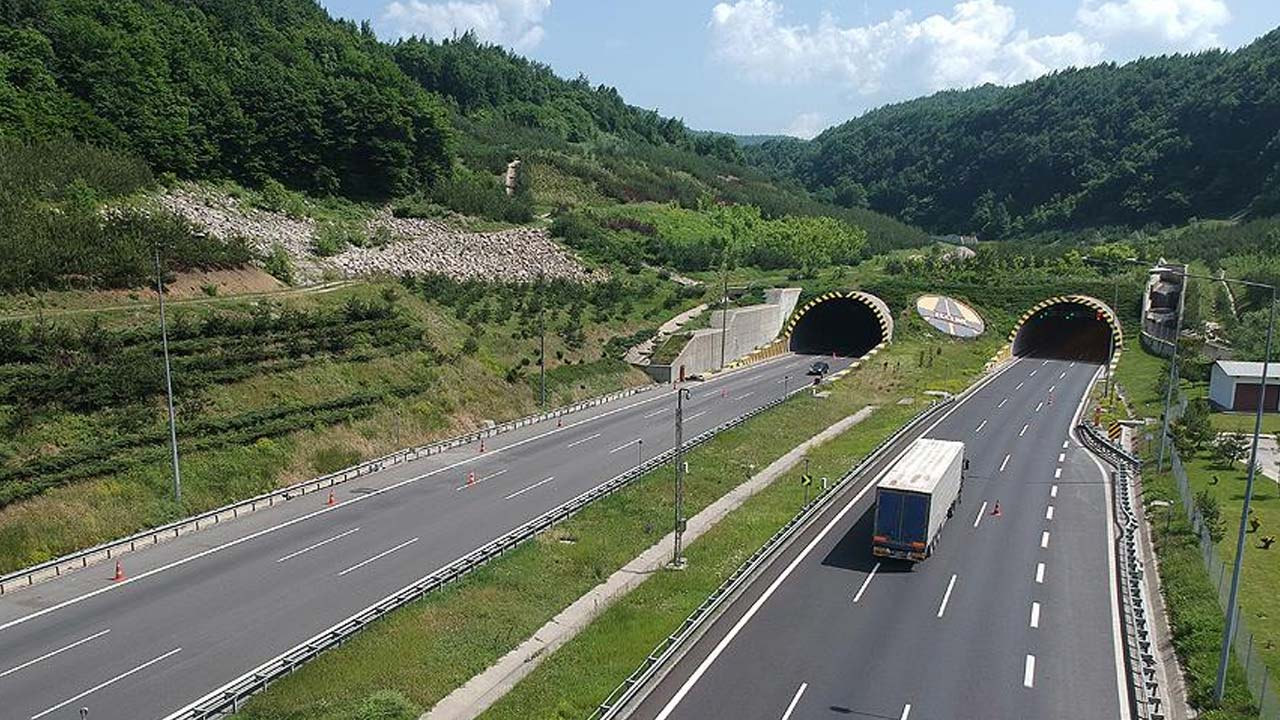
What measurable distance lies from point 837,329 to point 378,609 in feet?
278

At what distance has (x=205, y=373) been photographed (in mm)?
40250

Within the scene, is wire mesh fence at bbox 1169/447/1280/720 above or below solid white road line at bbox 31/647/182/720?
above

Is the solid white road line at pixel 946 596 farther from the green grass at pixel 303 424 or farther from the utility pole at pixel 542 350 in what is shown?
the utility pole at pixel 542 350

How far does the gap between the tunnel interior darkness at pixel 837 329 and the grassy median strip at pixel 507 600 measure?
143 feet

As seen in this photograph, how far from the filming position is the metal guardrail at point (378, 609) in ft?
65.4

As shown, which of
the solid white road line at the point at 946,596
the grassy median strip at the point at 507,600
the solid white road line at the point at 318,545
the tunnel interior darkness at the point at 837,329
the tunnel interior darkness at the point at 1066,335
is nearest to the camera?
the grassy median strip at the point at 507,600

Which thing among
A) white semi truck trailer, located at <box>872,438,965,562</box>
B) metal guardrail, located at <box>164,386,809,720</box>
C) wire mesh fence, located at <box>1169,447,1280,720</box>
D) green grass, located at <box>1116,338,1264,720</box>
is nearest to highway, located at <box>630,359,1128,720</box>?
white semi truck trailer, located at <box>872,438,965,562</box>

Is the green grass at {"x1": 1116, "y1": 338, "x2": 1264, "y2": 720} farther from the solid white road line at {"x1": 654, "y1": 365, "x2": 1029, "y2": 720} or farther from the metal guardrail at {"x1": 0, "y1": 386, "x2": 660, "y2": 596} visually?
the metal guardrail at {"x1": 0, "y1": 386, "x2": 660, "y2": 596}

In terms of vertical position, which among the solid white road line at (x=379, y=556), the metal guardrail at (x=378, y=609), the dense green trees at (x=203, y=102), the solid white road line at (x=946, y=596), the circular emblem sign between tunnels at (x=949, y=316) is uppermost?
the dense green trees at (x=203, y=102)

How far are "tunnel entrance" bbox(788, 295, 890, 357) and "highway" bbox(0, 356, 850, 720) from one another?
52569 mm

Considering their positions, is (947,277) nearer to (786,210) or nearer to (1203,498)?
(786,210)

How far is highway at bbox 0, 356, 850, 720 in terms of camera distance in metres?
21.6

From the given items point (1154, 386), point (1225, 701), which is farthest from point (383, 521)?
point (1154, 386)

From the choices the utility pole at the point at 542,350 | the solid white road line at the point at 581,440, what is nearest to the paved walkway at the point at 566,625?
the solid white road line at the point at 581,440
